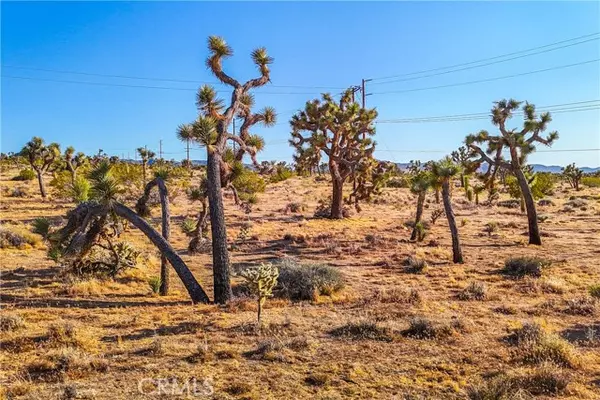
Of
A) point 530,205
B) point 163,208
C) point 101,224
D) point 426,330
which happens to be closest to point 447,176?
point 530,205

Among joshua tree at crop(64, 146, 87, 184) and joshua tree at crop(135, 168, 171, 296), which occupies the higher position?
joshua tree at crop(64, 146, 87, 184)

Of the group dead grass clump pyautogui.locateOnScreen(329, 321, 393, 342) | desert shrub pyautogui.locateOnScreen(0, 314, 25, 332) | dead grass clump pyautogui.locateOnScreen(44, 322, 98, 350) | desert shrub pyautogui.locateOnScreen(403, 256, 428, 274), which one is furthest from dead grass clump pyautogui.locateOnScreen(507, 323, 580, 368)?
desert shrub pyautogui.locateOnScreen(0, 314, 25, 332)

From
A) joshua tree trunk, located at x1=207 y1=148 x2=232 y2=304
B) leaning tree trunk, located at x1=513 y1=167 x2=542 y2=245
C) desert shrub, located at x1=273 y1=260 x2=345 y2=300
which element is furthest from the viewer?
leaning tree trunk, located at x1=513 y1=167 x2=542 y2=245

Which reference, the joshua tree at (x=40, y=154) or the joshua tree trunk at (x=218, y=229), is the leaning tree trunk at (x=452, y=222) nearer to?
the joshua tree trunk at (x=218, y=229)

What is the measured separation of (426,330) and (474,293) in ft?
13.3

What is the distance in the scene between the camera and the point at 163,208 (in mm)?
11859

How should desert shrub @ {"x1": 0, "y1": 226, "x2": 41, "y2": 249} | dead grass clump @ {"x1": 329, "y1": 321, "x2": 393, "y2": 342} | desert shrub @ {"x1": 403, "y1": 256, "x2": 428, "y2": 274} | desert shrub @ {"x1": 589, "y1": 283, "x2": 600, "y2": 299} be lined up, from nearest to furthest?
dead grass clump @ {"x1": 329, "y1": 321, "x2": 393, "y2": 342} < desert shrub @ {"x1": 589, "y1": 283, "x2": 600, "y2": 299} < desert shrub @ {"x1": 403, "y1": 256, "x2": 428, "y2": 274} < desert shrub @ {"x1": 0, "y1": 226, "x2": 41, "y2": 249}

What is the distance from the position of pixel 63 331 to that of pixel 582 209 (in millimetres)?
37828

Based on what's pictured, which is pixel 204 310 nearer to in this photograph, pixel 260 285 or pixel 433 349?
pixel 260 285

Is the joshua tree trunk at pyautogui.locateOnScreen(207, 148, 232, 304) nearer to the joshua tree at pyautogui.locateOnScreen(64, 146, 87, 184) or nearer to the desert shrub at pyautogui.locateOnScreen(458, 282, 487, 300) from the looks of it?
the desert shrub at pyautogui.locateOnScreen(458, 282, 487, 300)

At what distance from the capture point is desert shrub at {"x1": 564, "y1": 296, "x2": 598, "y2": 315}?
34.7 feet

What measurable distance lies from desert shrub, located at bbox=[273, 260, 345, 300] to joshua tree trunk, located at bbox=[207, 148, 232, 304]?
1822 millimetres

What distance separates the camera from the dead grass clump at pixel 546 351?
24.5 feet

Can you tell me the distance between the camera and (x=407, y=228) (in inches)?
1094
